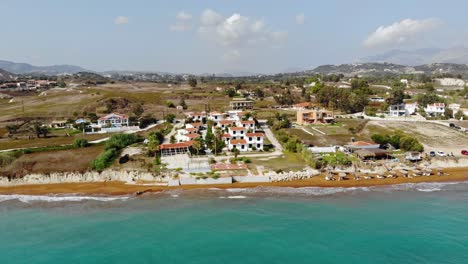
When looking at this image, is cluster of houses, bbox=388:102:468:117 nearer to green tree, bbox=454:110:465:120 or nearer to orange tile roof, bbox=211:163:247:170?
green tree, bbox=454:110:465:120

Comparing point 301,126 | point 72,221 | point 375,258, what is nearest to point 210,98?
point 301,126

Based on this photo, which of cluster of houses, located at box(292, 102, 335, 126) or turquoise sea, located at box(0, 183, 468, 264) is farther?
cluster of houses, located at box(292, 102, 335, 126)

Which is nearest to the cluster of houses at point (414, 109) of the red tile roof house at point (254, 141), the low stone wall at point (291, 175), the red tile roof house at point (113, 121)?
the red tile roof house at point (254, 141)

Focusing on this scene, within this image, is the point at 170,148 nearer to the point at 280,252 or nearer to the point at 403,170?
the point at 280,252

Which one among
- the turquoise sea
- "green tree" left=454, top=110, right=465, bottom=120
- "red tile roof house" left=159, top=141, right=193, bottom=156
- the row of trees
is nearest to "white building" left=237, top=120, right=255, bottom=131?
"red tile roof house" left=159, top=141, right=193, bottom=156

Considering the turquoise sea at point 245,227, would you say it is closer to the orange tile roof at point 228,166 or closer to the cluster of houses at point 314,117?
the orange tile roof at point 228,166

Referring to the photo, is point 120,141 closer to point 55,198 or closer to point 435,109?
point 55,198

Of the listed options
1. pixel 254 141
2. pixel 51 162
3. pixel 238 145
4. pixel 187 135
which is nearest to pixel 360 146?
pixel 254 141
